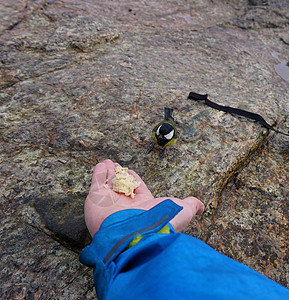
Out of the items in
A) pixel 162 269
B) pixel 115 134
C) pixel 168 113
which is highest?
pixel 162 269

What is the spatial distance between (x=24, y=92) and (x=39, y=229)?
1.49 meters

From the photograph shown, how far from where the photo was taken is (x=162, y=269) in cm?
80

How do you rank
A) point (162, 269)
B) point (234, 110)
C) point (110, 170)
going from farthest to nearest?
point (234, 110)
point (110, 170)
point (162, 269)

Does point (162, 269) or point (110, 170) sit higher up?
point (162, 269)

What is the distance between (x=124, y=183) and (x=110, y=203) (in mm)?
168

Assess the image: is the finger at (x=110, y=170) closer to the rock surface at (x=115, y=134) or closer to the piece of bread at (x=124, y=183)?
the piece of bread at (x=124, y=183)

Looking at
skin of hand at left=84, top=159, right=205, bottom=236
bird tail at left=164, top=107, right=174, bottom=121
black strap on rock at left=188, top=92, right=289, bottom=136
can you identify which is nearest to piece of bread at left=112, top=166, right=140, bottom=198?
skin of hand at left=84, top=159, right=205, bottom=236

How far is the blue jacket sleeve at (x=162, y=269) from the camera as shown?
72 centimetres

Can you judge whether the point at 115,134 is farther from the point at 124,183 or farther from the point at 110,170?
the point at 124,183

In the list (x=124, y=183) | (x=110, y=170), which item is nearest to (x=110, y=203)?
(x=124, y=183)

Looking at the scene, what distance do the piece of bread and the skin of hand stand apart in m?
0.02

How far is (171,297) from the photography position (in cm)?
71

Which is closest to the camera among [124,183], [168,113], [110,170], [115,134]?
[124,183]

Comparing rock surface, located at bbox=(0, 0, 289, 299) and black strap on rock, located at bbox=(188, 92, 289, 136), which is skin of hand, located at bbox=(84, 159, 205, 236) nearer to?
rock surface, located at bbox=(0, 0, 289, 299)
